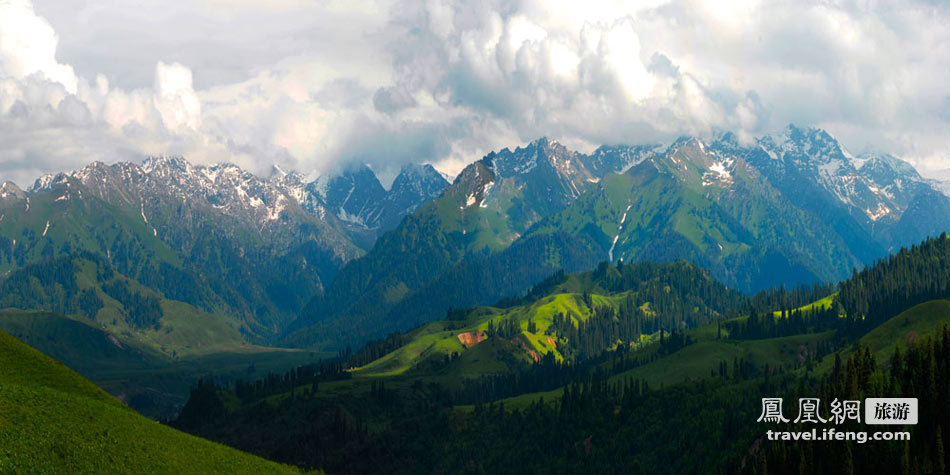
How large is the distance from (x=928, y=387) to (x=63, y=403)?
182m

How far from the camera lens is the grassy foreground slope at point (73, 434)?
137625 mm

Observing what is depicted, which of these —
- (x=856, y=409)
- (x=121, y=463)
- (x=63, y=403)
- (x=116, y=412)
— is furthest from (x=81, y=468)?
(x=856, y=409)

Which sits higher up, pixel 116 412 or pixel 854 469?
pixel 116 412

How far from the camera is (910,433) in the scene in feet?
590

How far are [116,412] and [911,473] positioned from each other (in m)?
165

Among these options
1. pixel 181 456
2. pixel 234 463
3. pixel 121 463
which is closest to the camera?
pixel 121 463

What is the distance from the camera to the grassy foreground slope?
5418 inches

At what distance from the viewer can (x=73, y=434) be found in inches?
5920

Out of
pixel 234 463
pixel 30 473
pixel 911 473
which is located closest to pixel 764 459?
pixel 911 473

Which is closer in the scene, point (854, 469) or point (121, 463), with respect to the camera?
point (121, 463)

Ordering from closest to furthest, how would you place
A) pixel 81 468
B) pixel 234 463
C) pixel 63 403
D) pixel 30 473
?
pixel 30 473, pixel 81 468, pixel 63 403, pixel 234 463

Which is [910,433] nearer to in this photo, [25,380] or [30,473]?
[30,473]

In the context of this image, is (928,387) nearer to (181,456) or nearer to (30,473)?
(181,456)

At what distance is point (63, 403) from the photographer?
533 feet
